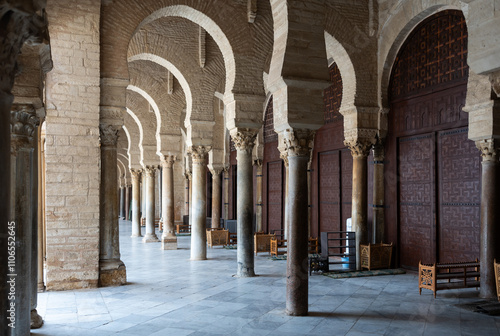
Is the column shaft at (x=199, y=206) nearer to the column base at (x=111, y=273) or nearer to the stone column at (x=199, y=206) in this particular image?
the stone column at (x=199, y=206)

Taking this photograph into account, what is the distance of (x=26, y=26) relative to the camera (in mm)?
2812

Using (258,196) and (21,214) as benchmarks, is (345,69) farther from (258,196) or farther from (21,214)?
(21,214)

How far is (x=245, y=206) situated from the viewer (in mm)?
9328

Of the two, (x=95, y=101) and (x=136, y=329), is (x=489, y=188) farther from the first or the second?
(x=95, y=101)

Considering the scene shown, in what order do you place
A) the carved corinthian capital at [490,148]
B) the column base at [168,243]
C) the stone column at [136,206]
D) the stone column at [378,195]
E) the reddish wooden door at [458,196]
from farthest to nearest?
the stone column at [136,206], the column base at [168,243], the stone column at [378,195], the reddish wooden door at [458,196], the carved corinthian capital at [490,148]

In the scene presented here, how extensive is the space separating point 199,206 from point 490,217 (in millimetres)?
6839

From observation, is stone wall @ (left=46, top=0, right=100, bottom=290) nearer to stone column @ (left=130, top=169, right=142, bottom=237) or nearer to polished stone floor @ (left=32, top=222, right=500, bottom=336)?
polished stone floor @ (left=32, top=222, right=500, bottom=336)

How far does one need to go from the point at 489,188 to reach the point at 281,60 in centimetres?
399

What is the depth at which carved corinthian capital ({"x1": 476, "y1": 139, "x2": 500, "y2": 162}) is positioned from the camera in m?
6.96

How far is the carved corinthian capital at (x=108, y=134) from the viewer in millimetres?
8406

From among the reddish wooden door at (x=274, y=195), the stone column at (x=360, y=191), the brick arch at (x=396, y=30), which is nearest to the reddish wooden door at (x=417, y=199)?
the stone column at (x=360, y=191)

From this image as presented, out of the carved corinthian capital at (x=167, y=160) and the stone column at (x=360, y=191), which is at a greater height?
the carved corinthian capital at (x=167, y=160)

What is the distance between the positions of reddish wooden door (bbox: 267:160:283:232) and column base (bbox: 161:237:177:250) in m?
3.81

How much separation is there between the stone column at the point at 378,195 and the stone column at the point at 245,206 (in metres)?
3.22
